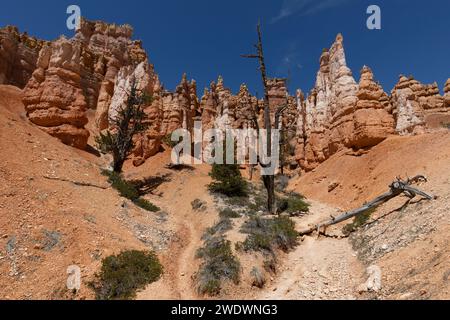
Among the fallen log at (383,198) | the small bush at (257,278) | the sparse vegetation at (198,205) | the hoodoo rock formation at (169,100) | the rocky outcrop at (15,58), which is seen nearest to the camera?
the small bush at (257,278)

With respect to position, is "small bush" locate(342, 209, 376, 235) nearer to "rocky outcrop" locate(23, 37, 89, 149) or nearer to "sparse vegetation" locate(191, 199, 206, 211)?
"sparse vegetation" locate(191, 199, 206, 211)

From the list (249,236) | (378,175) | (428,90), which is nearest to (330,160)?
(378,175)

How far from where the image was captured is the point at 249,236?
12.2m

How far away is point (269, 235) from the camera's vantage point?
12.6 metres

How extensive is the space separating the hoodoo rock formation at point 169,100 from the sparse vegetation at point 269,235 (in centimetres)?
777

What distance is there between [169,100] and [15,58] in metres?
21.6

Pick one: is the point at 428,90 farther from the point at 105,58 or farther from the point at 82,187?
the point at 82,187

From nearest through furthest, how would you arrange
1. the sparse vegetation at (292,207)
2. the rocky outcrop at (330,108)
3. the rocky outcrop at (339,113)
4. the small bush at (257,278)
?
the small bush at (257,278)
the sparse vegetation at (292,207)
the rocky outcrop at (339,113)
the rocky outcrop at (330,108)

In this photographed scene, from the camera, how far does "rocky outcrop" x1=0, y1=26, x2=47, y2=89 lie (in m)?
36.6

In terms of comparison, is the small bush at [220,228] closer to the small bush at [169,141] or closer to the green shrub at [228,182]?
the green shrub at [228,182]

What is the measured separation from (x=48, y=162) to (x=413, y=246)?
1746cm

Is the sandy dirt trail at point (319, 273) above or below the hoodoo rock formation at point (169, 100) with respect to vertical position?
below

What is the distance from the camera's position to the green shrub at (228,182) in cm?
2080

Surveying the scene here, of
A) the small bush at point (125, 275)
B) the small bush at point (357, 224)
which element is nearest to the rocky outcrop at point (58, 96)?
the small bush at point (125, 275)
